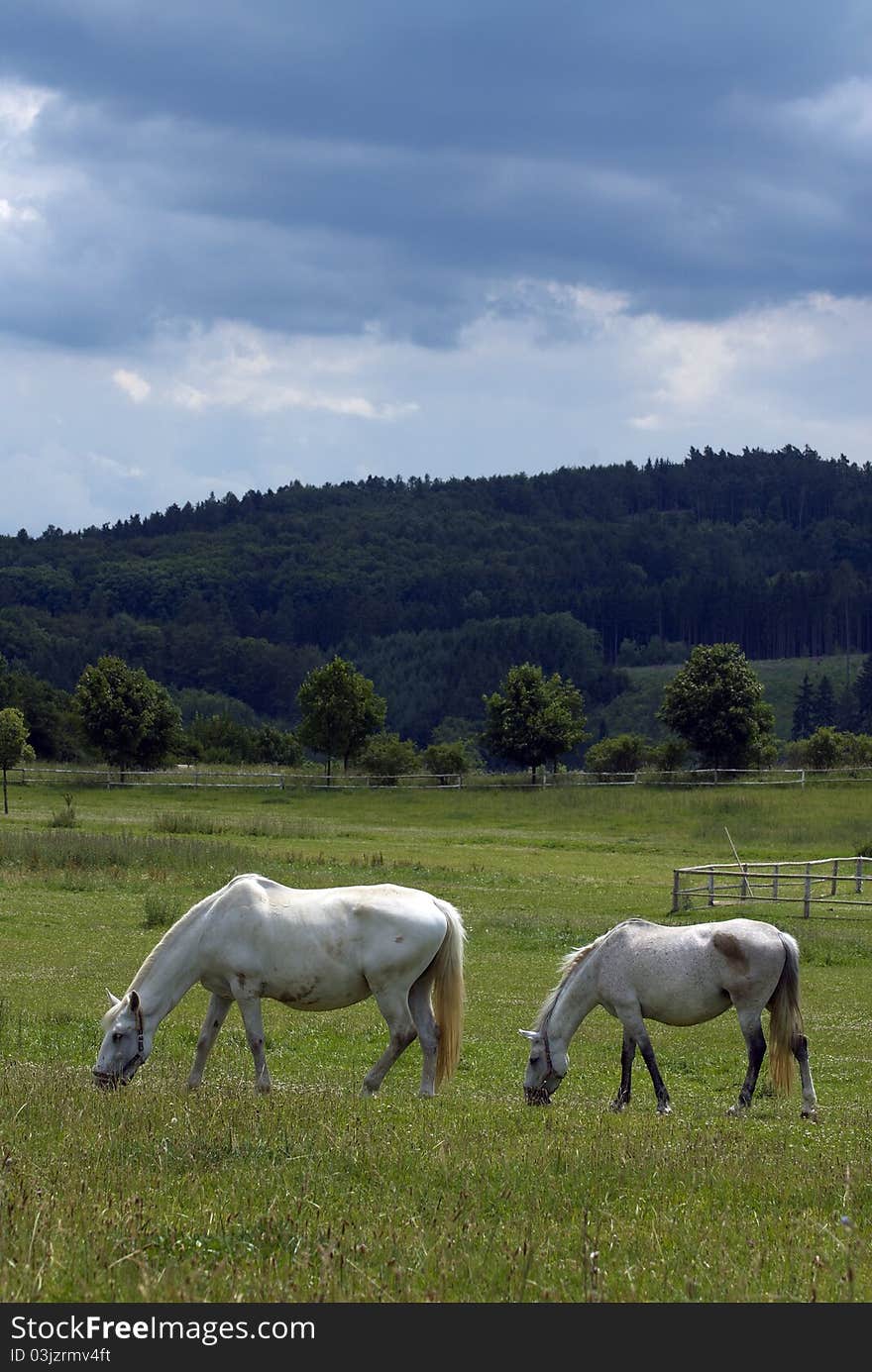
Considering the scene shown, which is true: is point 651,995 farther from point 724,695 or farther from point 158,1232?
point 724,695

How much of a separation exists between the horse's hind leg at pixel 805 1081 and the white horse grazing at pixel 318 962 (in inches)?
130

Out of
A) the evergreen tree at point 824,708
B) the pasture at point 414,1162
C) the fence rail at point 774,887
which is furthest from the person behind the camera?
the evergreen tree at point 824,708

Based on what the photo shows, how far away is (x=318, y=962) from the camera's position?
12.5 m

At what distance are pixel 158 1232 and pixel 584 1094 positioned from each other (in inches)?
325

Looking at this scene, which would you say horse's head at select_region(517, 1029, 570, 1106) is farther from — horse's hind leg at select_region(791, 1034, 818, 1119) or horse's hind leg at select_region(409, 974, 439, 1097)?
horse's hind leg at select_region(791, 1034, 818, 1119)

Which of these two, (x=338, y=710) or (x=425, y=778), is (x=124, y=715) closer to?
(x=338, y=710)

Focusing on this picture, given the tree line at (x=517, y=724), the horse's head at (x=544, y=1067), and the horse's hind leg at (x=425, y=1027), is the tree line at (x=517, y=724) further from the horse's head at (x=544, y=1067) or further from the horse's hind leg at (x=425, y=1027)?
the horse's head at (x=544, y=1067)

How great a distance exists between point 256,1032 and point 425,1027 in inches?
63.5

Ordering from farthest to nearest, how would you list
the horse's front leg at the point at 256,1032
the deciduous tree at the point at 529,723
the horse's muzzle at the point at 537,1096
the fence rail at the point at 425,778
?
the deciduous tree at the point at 529,723, the fence rail at the point at 425,778, the horse's muzzle at the point at 537,1096, the horse's front leg at the point at 256,1032

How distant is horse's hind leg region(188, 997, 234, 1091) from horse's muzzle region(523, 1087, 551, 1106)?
2941mm

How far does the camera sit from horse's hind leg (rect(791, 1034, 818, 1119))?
12539mm

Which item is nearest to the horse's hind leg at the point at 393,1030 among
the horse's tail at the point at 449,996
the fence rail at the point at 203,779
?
the horse's tail at the point at 449,996

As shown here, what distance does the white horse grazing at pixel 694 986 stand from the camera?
42.7 ft
